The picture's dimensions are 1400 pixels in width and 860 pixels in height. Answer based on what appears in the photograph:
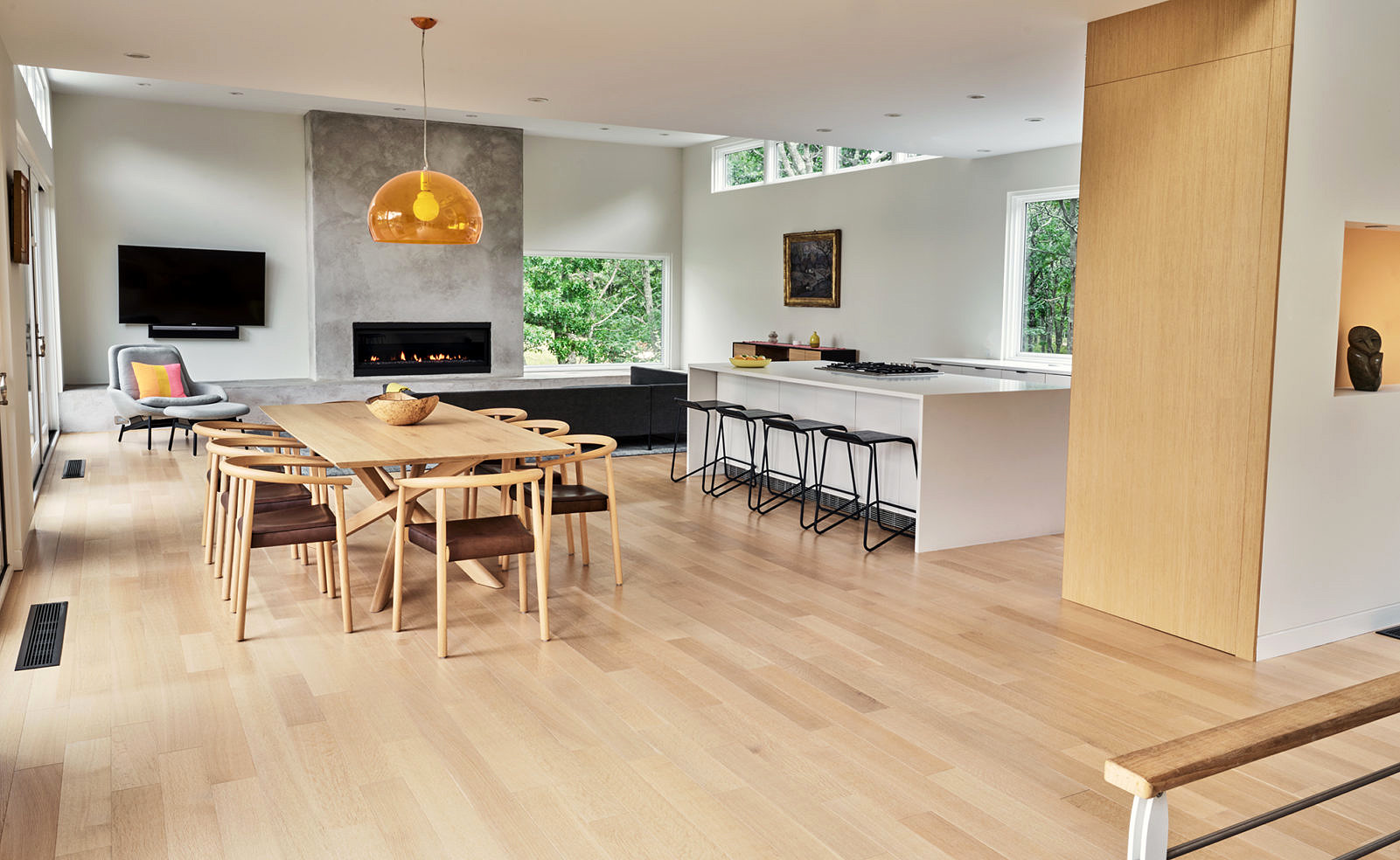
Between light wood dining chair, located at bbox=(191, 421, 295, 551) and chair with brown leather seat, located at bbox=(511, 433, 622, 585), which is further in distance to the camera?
light wood dining chair, located at bbox=(191, 421, 295, 551)

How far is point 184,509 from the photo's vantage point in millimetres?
6184

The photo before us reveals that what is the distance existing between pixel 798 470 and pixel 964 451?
1.46m

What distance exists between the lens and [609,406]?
26.4 ft

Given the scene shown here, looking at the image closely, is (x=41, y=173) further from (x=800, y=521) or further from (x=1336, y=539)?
(x=1336, y=539)

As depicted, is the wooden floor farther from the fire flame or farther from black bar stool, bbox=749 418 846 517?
the fire flame

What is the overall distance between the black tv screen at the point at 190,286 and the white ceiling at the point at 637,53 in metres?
4.79

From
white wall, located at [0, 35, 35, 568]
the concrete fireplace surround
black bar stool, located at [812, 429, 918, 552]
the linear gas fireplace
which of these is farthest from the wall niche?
the linear gas fireplace

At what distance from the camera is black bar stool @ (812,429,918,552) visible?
554cm

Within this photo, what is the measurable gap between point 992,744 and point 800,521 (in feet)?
9.85

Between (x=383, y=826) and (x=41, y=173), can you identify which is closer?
(x=383, y=826)

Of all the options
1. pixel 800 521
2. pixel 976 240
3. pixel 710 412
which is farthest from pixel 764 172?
pixel 800 521

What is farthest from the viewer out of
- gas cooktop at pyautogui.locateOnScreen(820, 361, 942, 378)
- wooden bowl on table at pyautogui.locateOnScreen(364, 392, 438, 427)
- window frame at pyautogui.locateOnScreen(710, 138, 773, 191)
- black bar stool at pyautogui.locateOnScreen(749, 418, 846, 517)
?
window frame at pyautogui.locateOnScreen(710, 138, 773, 191)

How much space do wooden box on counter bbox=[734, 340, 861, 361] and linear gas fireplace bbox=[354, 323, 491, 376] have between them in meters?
2.87

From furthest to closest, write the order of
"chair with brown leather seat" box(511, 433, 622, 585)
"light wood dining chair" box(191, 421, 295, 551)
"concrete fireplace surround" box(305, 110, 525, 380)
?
"concrete fireplace surround" box(305, 110, 525, 380) → "light wood dining chair" box(191, 421, 295, 551) → "chair with brown leather seat" box(511, 433, 622, 585)
